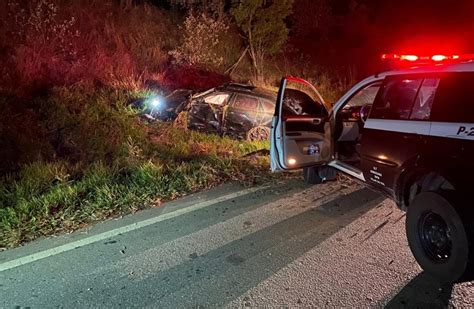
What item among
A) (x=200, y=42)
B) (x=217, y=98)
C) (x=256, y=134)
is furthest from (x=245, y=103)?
(x=200, y=42)

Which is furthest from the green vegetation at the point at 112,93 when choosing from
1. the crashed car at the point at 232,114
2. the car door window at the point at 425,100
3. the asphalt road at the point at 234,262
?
the car door window at the point at 425,100

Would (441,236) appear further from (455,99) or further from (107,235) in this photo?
(107,235)

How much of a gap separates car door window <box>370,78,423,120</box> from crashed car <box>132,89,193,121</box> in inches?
243

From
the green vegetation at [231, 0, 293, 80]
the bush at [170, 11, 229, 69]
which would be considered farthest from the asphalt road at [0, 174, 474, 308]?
the green vegetation at [231, 0, 293, 80]

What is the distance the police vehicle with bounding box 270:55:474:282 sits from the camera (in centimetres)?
321

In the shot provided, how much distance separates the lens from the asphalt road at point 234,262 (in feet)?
10.3

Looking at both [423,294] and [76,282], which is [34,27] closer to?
[76,282]

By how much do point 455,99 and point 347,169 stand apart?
6.56 ft

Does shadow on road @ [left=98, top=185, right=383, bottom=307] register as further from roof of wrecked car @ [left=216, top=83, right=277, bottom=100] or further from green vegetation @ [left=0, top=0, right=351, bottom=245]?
roof of wrecked car @ [left=216, top=83, right=277, bottom=100]

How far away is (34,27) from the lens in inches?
446

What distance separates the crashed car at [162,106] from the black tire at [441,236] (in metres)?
7.11

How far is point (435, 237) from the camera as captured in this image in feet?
11.4

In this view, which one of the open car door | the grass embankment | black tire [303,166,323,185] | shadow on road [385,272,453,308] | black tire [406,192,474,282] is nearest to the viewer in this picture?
shadow on road [385,272,453,308]

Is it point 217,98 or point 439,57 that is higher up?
point 439,57
